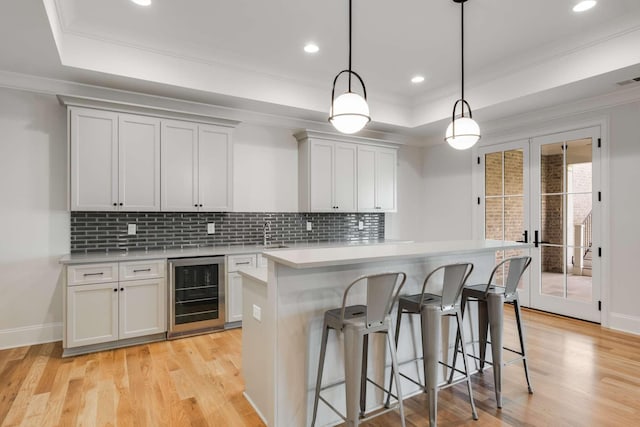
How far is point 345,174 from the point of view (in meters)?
5.20

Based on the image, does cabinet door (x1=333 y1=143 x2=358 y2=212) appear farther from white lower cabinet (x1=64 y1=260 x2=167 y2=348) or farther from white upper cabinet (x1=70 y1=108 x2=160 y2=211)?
white lower cabinet (x1=64 y1=260 x2=167 y2=348)

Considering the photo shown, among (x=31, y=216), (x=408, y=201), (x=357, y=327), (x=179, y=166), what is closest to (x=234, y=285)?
(x=179, y=166)

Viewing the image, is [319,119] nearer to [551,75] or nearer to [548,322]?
[551,75]

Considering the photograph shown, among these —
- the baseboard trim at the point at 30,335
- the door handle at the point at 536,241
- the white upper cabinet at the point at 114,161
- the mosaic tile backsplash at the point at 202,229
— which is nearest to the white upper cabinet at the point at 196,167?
the white upper cabinet at the point at 114,161

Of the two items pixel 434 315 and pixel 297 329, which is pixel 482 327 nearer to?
pixel 434 315

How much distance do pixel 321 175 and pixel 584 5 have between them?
319 cm

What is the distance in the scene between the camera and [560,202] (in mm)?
4543

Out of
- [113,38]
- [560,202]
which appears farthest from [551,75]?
[113,38]

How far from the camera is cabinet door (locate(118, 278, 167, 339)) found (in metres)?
3.51

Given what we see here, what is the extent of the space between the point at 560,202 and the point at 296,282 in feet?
13.1

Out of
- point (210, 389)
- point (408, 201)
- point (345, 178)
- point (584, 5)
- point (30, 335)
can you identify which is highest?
point (584, 5)

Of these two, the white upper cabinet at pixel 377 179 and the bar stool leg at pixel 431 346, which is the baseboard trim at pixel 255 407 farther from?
the white upper cabinet at pixel 377 179

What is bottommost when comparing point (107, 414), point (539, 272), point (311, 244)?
point (107, 414)

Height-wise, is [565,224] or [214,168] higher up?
A: [214,168]
